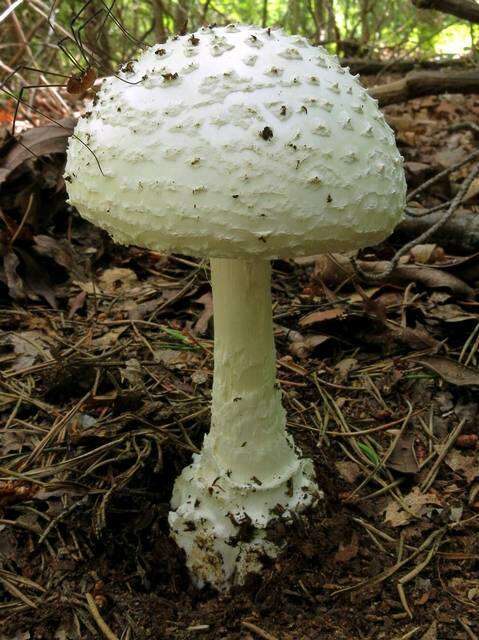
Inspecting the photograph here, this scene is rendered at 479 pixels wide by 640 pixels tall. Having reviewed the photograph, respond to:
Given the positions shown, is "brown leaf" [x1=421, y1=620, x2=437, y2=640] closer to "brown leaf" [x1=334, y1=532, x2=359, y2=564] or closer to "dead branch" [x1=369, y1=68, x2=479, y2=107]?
"brown leaf" [x1=334, y1=532, x2=359, y2=564]

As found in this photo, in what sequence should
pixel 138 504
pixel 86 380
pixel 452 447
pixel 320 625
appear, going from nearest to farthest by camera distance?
pixel 320 625 < pixel 138 504 < pixel 452 447 < pixel 86 380

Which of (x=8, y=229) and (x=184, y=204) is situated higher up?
(x=184, y=204)

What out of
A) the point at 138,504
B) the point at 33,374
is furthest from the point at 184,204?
the point at 33,374

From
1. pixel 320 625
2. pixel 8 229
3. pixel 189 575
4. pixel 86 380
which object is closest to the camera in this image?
pixel 320 625

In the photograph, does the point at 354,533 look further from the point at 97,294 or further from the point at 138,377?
the point at 97,294

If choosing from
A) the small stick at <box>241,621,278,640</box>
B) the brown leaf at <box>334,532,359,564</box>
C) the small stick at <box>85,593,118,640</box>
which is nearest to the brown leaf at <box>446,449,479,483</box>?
the brown leaf at <box>334,532,359,564</box>

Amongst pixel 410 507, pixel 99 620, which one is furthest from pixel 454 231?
pixel 99 620

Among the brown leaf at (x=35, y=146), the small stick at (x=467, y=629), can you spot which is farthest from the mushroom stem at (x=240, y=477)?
the brown leaf at (x=35, y=146)
